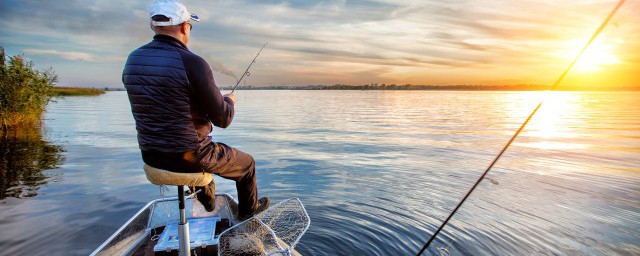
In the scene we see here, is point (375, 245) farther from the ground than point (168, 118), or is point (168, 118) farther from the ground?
point (168, 118)

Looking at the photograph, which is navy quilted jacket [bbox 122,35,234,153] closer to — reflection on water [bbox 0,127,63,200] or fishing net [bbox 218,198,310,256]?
fishing net [bbox 218,198,310,256]

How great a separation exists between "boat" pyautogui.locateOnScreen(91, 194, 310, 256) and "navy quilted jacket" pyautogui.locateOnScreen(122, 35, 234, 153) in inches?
54.1

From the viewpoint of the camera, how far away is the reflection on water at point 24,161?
1049cm

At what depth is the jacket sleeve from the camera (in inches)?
135

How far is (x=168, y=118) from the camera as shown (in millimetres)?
3484

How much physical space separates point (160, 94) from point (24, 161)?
14.3m

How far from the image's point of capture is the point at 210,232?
212 inches

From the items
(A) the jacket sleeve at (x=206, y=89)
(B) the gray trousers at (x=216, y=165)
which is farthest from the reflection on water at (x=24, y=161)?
(A) the jacket sleeve at (x=206, y=89)

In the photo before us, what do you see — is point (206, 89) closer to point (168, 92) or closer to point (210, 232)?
point (168, 92)

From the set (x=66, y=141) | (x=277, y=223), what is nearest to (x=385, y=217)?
(x=277, y=223)

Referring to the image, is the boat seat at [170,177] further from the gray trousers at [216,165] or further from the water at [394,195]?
the water at [394,195]

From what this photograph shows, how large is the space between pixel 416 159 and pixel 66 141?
1702cm

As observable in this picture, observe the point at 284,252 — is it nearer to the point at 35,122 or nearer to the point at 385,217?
the point at 385,217

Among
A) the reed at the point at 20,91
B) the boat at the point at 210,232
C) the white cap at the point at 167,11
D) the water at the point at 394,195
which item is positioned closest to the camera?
the white cap at the point at 167,11
